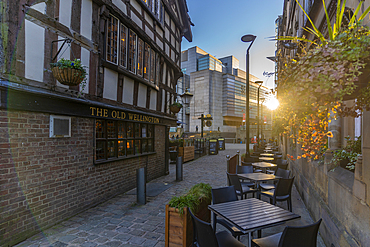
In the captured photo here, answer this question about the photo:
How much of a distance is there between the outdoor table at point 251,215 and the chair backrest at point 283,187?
159cm

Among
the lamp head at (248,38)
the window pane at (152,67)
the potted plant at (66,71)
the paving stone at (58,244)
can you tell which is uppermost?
the lamp head at (248,38)

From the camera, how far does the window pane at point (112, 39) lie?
6.58 metres

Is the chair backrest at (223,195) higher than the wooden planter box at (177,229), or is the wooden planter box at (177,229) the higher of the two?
the chair backrest at (223,195)

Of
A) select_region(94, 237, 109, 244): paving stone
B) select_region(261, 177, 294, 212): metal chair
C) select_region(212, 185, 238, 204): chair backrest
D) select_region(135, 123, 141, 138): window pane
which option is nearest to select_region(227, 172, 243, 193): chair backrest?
select_region(261, 177, 294, 212): metal chair

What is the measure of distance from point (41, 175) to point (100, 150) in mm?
1972

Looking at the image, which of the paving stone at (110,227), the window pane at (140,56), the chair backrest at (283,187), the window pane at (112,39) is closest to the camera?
the paving stone at (110,227)

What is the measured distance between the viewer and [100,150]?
20.7 feet

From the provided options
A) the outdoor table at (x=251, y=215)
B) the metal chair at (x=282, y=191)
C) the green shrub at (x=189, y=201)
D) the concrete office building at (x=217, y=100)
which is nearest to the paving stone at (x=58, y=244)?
the green shrub at (x=189, y=201)

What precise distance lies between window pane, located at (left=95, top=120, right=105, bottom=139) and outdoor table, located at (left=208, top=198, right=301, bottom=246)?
420 cm

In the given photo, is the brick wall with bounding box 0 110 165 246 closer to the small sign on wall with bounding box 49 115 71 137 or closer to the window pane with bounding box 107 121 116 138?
the small sign on wall with bounding box 49 115 71 137

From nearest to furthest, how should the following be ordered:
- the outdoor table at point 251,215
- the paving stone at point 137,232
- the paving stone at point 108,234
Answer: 1. the outdoor table at point 251,215
2. the paving stone at point 108,234
3. the paving stone at point 137,232

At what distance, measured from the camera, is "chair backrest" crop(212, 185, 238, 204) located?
407 cm

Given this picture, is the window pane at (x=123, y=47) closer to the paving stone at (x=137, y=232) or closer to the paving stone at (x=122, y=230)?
the paving stone at (x=122, y=230)

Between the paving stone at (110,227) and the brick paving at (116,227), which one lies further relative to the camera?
the paving stone at (110,227)
